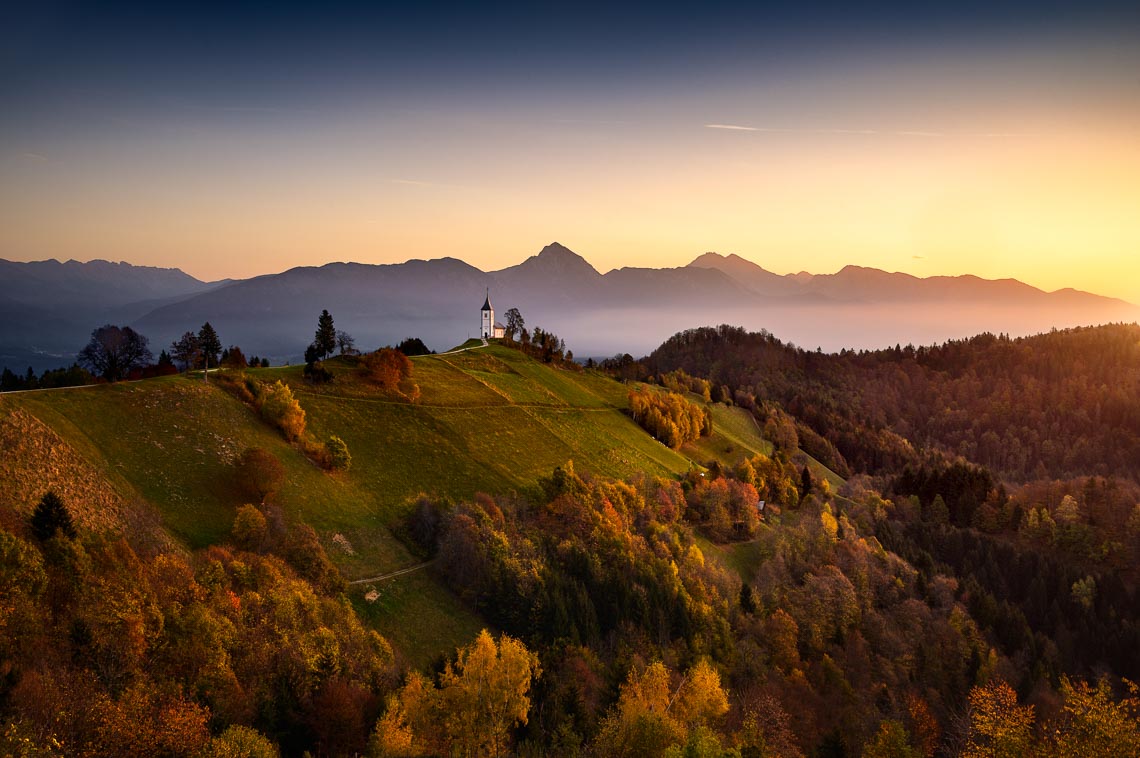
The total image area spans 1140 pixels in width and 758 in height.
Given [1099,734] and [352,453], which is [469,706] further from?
[352,453]

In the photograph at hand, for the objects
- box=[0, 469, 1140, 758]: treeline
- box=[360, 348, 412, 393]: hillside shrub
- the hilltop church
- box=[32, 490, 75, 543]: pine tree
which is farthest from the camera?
the hilltop church

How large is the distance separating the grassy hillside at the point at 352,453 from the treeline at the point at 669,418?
78.9ft

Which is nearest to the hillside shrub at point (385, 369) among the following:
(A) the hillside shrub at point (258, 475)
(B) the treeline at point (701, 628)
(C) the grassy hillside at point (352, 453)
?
(C) the grassy hillside at point (352, 453)

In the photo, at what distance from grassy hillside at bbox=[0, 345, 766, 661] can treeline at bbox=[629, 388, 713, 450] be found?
24041 millimetres

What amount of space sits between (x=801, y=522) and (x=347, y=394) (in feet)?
287

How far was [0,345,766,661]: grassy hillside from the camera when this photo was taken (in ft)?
179

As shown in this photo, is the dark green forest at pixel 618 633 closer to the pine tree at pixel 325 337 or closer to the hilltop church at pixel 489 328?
the pine tree at pixel 325 337

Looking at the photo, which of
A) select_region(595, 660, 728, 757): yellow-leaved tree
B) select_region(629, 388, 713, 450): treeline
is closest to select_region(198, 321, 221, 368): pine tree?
select_region(595, 660, 728, 757): yellow-leaved tree

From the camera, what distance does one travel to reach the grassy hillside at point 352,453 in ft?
179

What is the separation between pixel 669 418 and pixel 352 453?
85.3m

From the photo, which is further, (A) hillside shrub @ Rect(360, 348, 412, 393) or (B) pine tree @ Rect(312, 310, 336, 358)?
(B) pine tree @ Rect(312, 310, 336, 358)

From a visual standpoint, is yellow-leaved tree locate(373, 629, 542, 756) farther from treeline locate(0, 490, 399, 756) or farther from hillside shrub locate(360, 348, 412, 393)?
hillside shrub locate(360, 348, 412, 393)

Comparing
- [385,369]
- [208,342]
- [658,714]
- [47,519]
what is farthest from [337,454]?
[658,714]

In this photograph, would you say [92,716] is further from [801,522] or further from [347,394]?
[801,522]
